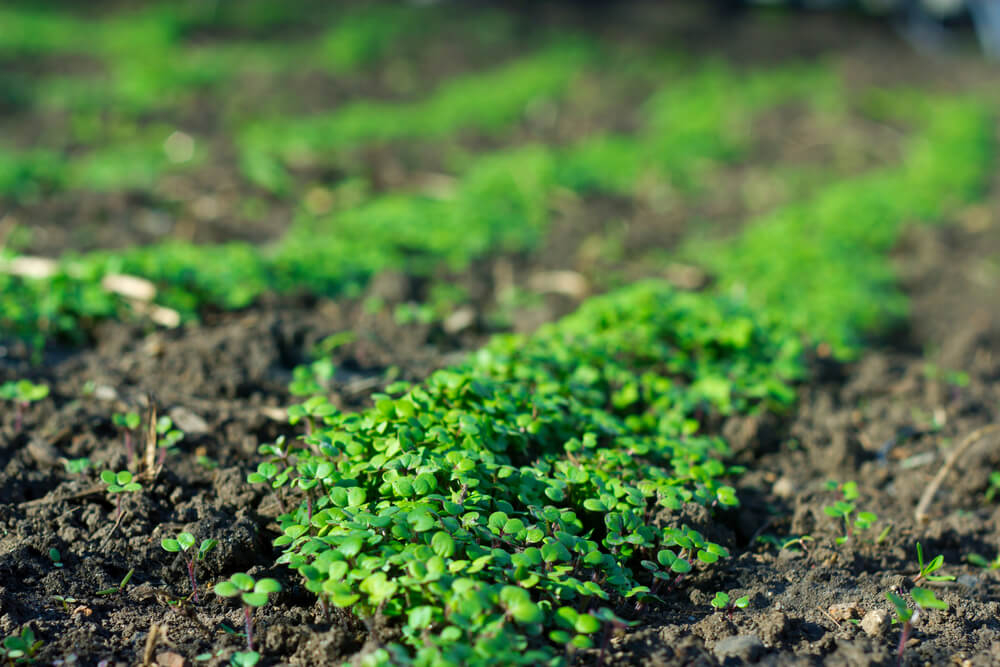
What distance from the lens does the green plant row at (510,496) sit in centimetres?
214

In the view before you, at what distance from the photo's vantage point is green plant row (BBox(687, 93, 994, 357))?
17.4 feet

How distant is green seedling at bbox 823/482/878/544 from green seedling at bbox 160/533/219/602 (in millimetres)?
2016

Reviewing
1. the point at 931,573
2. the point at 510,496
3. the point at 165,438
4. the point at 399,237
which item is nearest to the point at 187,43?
the point at 399,237

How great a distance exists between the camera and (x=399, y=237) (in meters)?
6.11

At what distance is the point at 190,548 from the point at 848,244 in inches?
228

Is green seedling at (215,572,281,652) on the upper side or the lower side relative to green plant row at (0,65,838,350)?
upper

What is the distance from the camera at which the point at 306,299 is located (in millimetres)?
4898

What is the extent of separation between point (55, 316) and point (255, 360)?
41.9 inches

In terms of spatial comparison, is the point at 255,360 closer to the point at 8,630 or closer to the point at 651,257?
the point at 8,630

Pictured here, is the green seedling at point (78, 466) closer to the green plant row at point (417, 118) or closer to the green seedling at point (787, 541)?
the green seedling at point (787, 541)

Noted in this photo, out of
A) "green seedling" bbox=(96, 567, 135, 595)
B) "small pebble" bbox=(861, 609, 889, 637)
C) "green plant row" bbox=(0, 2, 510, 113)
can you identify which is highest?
"green plant row" bbox=(0, 2, 510, 113)

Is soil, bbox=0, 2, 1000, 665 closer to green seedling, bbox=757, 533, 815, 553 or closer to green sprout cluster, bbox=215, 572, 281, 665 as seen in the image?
green seedling, bbox=757, 533, 815, 553

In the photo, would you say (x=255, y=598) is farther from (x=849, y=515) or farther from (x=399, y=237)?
(x=399, y=237)

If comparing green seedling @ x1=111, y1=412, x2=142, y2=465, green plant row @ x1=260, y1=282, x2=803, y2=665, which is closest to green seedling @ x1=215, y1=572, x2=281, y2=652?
green plant row @ x1=260, y1=282, x2=803, y2=665
